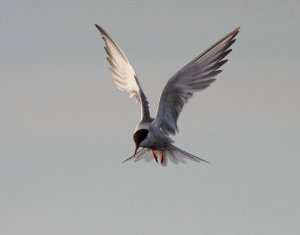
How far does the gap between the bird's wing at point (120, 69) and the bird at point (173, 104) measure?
0.32 metres

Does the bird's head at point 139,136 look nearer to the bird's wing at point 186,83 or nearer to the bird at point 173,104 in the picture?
the bird at point 173,104

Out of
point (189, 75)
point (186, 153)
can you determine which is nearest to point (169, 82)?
point (189, 75)

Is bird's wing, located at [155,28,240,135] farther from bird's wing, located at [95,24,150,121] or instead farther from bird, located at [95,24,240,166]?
bird's wing, located at [95,24,150,121]

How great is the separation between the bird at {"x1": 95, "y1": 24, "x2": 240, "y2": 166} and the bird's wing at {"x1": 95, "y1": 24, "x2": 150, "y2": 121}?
0.32m

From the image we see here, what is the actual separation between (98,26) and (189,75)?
222cm

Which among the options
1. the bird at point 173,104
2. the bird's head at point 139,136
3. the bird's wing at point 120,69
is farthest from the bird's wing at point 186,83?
the bird's wing at point 120,69

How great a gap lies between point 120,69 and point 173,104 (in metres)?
1.87

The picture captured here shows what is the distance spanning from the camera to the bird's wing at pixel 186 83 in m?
13.8

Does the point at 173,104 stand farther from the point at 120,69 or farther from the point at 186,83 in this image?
the point at 120,69

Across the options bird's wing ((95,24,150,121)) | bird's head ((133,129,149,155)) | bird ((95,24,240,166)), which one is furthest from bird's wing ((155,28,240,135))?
bird's wing ((95,24,150,121))

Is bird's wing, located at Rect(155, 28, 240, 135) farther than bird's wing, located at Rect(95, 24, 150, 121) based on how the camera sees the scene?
No

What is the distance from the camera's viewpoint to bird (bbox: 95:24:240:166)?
44.9 feet

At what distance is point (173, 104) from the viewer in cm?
1435

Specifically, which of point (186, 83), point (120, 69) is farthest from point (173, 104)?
point (120, 69)
